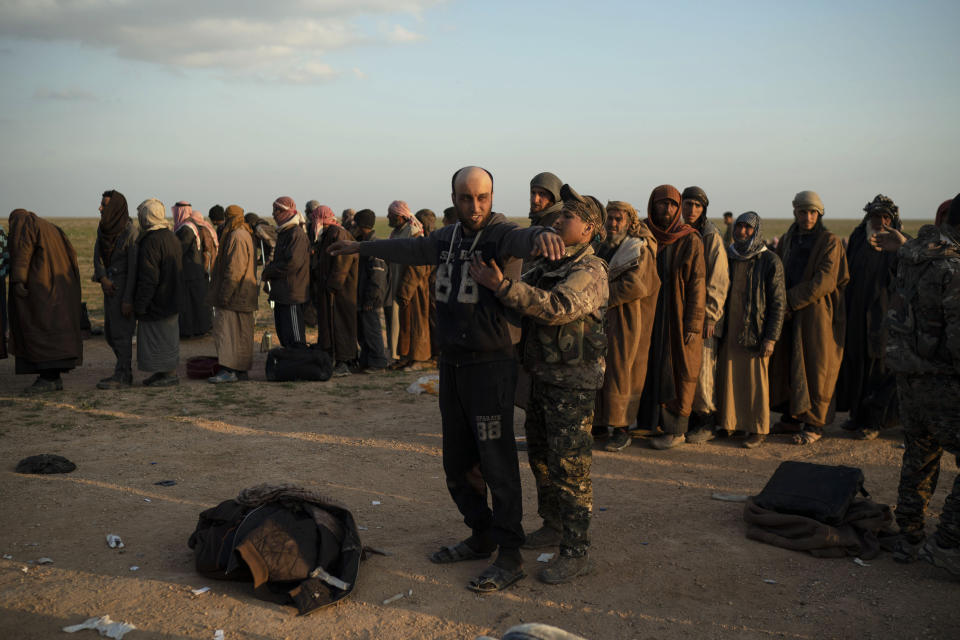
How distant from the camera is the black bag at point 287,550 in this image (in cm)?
396

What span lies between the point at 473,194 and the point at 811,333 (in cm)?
456

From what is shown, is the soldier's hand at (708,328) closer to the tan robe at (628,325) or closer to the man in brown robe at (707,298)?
the man in brown robe at (707,298)

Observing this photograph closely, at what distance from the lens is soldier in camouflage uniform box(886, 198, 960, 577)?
14.2 feet

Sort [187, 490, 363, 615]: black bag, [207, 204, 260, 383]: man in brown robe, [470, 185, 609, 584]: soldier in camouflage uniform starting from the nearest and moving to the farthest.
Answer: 1. [187, 490, 363, 615]: black bag
2. [470, 185, 609, 584]: soldier in camouflage uniform
3. [207, 204, 260, 383]: man in brown robe

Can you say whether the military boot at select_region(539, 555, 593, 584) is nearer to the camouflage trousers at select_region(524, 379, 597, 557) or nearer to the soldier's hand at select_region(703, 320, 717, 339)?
the camouflage trousers at select_region(524, 379, 597, 557)

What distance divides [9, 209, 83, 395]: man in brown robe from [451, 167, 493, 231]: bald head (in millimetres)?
6434

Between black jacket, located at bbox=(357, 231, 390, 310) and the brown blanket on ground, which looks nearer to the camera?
the brown blanket on ground

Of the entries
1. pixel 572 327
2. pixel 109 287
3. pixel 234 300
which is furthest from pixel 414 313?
pixel 572 327

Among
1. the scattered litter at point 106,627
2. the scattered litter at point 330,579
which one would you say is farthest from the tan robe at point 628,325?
the scattered litter at point 106,627

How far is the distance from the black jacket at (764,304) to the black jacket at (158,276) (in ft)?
21.2

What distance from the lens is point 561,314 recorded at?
12.8ft

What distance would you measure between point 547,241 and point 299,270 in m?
6.97

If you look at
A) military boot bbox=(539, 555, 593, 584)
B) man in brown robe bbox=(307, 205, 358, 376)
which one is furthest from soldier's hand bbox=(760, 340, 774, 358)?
man in brown robe bbox=(307, 205, 358, 376)

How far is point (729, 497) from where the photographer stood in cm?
573
